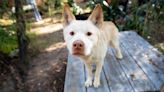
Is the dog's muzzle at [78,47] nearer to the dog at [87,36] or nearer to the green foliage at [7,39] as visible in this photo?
the dog at [87,36]

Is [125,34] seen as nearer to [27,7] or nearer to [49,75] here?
[49,75]

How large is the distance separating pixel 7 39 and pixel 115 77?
3316 millimetres

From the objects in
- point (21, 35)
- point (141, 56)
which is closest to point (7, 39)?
point (21, 35)

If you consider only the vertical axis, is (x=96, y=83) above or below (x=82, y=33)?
below

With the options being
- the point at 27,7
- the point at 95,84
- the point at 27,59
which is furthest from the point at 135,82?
the point at 27,7

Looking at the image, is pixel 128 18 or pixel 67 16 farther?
pixel 128 18

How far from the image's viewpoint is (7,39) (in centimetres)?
603

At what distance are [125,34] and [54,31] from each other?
10.1ft

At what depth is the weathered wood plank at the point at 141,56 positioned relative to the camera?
3336mm

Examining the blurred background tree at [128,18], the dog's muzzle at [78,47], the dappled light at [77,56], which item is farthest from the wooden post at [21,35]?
the dog's muzzle at [78,47]

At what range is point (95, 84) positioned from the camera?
3.14m

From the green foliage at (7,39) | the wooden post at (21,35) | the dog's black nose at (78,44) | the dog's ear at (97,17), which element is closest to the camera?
the dog's black nose at (78,44)

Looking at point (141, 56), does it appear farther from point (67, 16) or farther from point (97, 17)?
point (67, 16)

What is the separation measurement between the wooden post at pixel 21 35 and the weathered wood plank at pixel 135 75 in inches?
81.8
